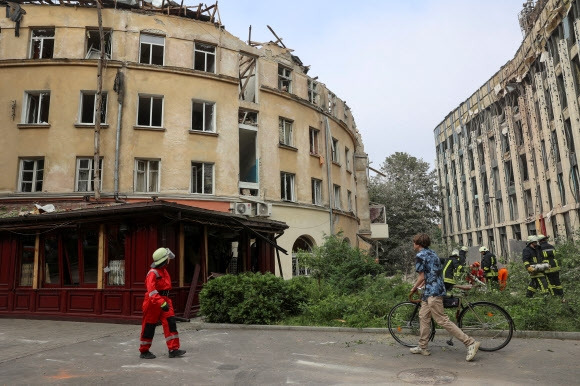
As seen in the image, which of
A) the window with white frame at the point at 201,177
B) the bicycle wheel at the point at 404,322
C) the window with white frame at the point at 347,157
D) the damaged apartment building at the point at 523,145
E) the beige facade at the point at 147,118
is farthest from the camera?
the window with white frame at the point at 347,157

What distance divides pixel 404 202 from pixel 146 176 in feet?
93.5

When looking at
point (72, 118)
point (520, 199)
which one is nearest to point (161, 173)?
point (72, 118)

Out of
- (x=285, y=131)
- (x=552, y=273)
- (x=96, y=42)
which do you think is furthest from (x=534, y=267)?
(x=96, y=42)

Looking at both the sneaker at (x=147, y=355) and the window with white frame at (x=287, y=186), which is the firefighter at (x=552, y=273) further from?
the window with white frame at (x=287, y=186)

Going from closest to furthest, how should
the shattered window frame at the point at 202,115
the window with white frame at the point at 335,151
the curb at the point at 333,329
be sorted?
the curb at the point at 333,329
the shattered window frame at the point at 202,115
the window with white frame at the point at 335,151

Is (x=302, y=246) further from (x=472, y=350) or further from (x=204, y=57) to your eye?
(x=472, y=350)

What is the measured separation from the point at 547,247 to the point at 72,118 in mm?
19040

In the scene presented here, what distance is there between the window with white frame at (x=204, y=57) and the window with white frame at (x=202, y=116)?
1.93 metres

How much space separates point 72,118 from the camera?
63.7 feet

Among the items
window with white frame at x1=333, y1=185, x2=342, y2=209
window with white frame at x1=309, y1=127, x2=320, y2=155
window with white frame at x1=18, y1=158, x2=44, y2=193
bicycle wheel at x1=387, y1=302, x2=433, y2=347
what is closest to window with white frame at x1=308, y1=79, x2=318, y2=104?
window with white frame at x1=309, y1=127, x2=320, y2=155

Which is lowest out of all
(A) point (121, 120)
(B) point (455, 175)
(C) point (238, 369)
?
(C) point (238, 369)

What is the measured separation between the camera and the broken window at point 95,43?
20622 millimetres

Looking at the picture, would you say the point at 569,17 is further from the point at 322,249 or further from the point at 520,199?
the point at 322,249

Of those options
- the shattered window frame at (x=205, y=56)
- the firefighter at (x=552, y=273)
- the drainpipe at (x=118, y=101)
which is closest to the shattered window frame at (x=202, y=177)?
the drainpipe at (x=118, y=101)
